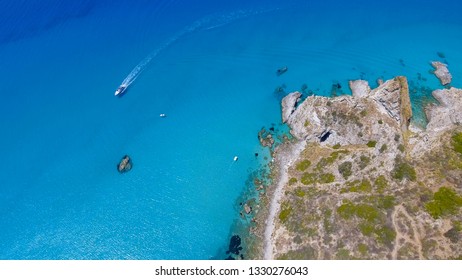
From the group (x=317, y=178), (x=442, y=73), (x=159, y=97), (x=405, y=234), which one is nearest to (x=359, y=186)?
(x=317, y=178)

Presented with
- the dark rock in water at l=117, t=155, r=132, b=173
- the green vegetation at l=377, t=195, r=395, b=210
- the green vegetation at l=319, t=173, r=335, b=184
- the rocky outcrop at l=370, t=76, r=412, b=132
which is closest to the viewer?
the green vegetation at l=377, t=195, r=395, b=210

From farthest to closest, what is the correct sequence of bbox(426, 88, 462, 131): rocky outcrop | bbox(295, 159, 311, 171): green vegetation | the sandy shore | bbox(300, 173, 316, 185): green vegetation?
bbox(295, 159, 311, 171): green vegetation, bbox(426, 88, 462, 131): rocky outcrop, bbox(300, 173, 316, 185): green vegetation, the sandy shore

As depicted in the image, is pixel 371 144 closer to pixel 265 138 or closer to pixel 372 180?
pixel 372 180

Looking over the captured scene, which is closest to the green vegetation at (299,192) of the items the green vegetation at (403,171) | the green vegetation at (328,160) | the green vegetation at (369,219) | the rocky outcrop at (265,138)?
the green vegetation at (328,160)

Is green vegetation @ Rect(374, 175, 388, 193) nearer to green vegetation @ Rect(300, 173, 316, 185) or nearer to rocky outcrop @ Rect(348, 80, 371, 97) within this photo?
green vegetation @ Rect(300, 173, 316, 185)

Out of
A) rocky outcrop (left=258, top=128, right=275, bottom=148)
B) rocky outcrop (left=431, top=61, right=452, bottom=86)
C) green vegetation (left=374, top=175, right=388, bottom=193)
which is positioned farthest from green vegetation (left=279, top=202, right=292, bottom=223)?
rocky outcrop (left=431, top=61, right=452, bottom=86)

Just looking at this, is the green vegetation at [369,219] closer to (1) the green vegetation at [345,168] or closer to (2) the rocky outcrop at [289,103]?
(1) the green vegetation at [345,168]
